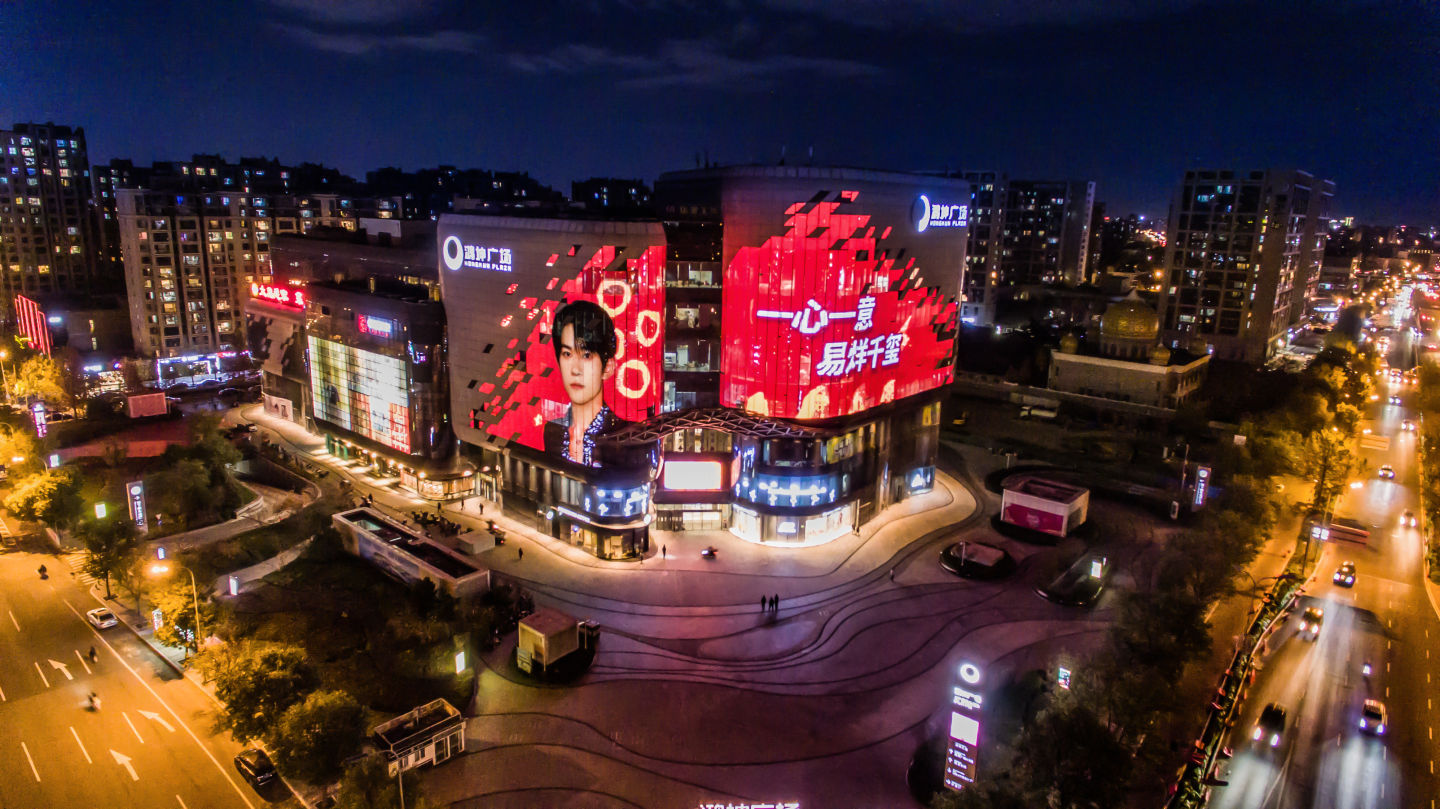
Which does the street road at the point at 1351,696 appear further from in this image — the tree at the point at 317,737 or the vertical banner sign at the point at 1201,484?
the tree at the point at 317,737

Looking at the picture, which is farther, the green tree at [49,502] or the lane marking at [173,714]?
the green tree at [49,502]

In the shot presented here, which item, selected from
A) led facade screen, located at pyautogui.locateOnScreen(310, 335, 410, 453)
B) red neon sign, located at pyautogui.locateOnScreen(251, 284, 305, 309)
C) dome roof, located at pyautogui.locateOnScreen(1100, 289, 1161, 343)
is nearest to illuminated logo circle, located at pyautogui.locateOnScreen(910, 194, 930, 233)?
dome roof, located at pyautogui.locateOnScreen(1100, 289, 1161, 343)

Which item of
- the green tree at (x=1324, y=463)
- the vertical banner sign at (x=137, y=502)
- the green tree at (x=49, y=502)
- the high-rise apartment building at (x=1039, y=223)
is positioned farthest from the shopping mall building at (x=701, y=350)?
the high-rise apartment building at (x=1039, y=223)

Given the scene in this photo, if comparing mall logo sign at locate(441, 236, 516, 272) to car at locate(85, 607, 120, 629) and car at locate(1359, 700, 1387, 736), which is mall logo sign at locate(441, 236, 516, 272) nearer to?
car at locate(85, 607, 120, 629)

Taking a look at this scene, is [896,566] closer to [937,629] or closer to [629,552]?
[937,629]

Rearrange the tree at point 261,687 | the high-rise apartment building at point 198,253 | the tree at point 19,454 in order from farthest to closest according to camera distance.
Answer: the high-rise apartment building at point 198,253 → the tree at point 19,454 → the tree at point 261,687

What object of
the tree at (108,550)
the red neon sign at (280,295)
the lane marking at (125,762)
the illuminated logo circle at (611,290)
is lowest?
the lane marking at (125,762)

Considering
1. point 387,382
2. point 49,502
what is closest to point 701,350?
point 387,382
